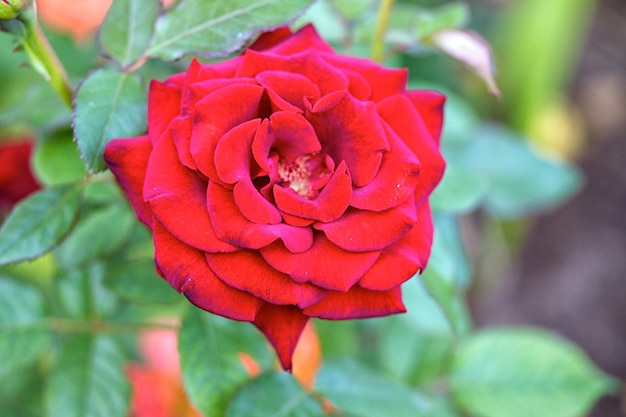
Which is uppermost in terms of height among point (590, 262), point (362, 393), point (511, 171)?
point (362, 393)

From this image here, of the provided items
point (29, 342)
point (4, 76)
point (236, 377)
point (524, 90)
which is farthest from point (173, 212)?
point (524, 90)

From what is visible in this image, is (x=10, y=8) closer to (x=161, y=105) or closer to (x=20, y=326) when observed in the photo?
(x=161, y=105)

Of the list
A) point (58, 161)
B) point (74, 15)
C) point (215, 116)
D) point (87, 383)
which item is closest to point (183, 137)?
A: point (215, 116)

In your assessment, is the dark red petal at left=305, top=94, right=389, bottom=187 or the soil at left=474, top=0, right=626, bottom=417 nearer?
the dark red petal at left=305, top=94, right=389, bottom=187

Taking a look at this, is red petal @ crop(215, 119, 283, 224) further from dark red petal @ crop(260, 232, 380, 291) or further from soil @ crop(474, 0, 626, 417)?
soil @ crop(474, 0, 626, 417)

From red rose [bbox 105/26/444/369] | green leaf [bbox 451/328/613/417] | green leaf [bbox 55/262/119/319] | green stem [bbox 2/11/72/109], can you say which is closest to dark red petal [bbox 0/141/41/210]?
green leaf [bbox 55/262/119/319]

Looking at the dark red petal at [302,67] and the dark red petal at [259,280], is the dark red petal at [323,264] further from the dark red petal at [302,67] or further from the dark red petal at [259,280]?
the dark red petal at [302,67]

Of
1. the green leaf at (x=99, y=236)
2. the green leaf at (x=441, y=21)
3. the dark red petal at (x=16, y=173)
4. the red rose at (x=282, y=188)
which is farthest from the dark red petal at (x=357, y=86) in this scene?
the dark red petal at (x=16, y=173)
